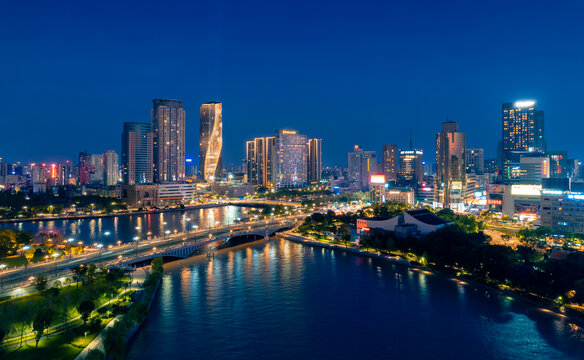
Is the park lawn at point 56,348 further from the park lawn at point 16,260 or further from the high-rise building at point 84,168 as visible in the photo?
the high-rise building at point 84,168

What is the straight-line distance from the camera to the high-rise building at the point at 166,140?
76375 mm

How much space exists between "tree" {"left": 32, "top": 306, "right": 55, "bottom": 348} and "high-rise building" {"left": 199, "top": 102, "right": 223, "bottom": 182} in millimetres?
68892

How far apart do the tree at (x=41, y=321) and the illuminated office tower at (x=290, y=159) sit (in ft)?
232

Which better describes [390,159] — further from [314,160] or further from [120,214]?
[120,214]

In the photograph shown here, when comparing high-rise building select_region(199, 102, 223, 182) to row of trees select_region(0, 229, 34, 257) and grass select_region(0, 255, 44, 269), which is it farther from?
grass select_region(0, 255, 44, 269)

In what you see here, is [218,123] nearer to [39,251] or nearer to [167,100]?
[167,100]

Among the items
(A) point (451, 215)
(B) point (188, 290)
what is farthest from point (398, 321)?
(A) point (451, 215)

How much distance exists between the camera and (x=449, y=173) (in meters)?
55.3

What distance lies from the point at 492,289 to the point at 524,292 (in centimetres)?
133

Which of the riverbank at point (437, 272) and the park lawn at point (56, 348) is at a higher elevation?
the park lawn at point (56, 348)

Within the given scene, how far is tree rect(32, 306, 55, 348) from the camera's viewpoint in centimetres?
1107

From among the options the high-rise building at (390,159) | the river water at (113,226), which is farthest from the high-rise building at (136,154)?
the high-rise building at (390,159)

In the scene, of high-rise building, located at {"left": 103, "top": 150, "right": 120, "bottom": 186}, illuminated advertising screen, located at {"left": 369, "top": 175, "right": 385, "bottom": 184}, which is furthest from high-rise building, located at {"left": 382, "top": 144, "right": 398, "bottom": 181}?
high-rise building, located at {"left": 103, "top": 150, "right": 120, "bottom": 186}

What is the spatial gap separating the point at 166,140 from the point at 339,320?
68541 mm
